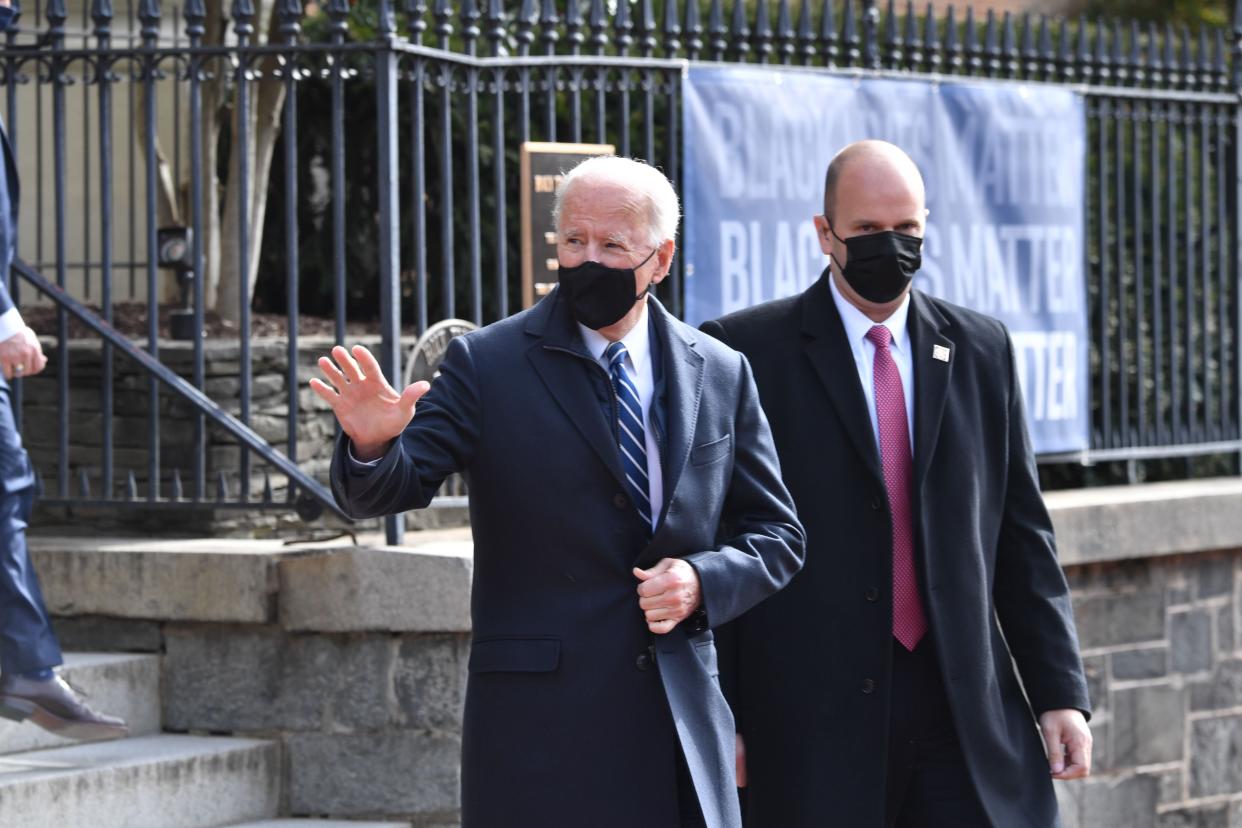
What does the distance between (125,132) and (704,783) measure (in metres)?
6.98

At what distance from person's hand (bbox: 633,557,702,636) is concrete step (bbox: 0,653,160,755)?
2.96m

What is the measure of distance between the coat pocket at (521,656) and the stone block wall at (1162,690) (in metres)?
4.17

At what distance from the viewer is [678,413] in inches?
135

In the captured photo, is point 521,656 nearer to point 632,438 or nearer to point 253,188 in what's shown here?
point 632,438

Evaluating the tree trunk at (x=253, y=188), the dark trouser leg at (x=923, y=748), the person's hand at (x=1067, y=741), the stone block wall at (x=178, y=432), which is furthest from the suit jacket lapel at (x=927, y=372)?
the tree trunk at (x=253, y=188)

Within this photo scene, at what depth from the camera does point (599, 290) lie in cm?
339

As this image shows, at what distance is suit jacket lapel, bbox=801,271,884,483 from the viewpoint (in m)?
3.98

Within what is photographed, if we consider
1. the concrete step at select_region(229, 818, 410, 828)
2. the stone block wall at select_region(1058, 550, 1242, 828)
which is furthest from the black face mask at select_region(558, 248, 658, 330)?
the stone block wall at select_region(1058, 550, 1242, 828)

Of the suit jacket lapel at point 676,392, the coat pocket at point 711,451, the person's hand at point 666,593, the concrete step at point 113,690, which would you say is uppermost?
the suit jacket lapel at point 676,392

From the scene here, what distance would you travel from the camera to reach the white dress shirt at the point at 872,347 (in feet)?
13.4

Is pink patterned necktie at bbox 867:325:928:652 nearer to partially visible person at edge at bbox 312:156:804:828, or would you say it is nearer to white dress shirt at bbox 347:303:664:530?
partially visible person at edge at bbox 312:156:804:828

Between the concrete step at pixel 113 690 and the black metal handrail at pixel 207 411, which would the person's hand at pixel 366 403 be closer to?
the black metal handrail at pixel 207 411

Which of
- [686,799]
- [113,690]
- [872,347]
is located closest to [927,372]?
[872,347]

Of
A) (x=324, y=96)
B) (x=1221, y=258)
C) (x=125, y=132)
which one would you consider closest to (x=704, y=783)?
(x=1221, y=258)
